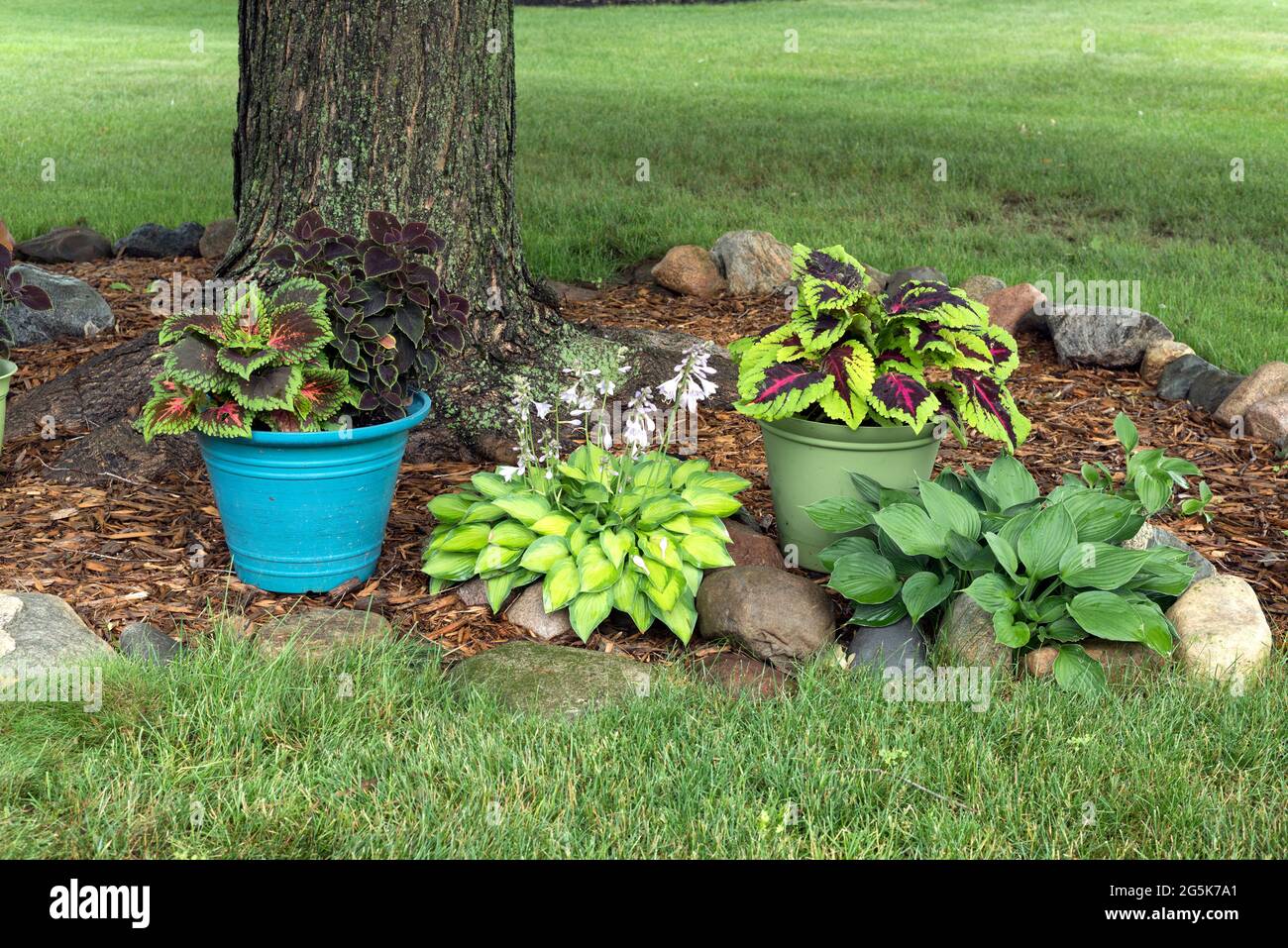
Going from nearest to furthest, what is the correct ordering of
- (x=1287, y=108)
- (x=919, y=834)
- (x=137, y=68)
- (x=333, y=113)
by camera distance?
(x=919, y=834)
(x=333, y=113)
(x=1287, y=108)
(x=137, y=68)

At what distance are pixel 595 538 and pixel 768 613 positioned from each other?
0.56 metres

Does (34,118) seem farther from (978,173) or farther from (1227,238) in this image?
A: (1227,238)

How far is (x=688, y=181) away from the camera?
9055 mm

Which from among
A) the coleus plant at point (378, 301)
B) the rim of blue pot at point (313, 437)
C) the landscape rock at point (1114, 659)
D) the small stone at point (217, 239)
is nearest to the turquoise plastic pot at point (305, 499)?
the rim of blue pot at point (313, 437)

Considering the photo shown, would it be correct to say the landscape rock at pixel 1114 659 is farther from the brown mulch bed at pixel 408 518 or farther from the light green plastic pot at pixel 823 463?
the light green plastic pot at pixel 823 463

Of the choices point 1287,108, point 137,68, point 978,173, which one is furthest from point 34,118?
point 1287,108

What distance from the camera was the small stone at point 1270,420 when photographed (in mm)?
4750

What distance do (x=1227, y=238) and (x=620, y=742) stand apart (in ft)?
21.5

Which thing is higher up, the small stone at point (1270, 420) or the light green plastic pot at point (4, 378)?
the light green plastic pot at point (4, 378)

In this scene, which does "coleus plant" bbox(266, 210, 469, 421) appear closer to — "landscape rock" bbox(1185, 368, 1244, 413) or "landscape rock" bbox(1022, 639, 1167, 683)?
"landscape rock" bbox(1022, 639, 1167, 683)

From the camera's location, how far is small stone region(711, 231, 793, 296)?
6.49 meters

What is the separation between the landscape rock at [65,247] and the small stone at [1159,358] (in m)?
5.81

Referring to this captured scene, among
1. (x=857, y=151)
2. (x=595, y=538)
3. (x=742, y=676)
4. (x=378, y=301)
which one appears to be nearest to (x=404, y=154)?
(x=378, y=301)

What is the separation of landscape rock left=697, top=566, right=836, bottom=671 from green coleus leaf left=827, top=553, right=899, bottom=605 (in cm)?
Answer: 10
